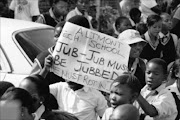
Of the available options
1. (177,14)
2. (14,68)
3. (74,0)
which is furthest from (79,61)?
(74,0)

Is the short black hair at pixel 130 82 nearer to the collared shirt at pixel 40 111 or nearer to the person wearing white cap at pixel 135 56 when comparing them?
the collared shirt at pixel 40 111

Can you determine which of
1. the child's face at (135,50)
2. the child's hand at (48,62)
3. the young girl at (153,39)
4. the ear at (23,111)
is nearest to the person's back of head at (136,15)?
the young girl at (153,39)

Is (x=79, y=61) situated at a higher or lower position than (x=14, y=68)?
higher

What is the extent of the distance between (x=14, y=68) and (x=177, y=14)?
4.17 metres

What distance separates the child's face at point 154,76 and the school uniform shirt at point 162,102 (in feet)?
0.15

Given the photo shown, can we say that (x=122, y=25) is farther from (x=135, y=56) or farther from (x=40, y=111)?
(x=40, y=111)

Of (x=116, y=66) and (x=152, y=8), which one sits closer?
(x=116, y=66)

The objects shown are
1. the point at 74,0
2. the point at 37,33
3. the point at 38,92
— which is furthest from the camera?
the point at 74,0

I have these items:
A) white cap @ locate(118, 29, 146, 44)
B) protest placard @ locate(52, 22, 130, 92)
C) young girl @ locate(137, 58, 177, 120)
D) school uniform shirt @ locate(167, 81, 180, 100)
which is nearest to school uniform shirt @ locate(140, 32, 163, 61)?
white cap @ locate(118, 29, 146, 44)

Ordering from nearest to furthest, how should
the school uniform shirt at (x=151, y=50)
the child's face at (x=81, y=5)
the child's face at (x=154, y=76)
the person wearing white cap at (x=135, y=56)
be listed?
the child's face at (x=154, y=76), the person wearing white cap at (x=135, y=56), the school uniform shirt at (x=151, y=50), the child's face at (x=81, y=5)

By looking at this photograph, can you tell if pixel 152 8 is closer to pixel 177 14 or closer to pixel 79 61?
pixel 177 14

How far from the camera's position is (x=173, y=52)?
7.65 m

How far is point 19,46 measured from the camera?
5.77 m

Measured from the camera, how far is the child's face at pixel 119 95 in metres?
3.73
